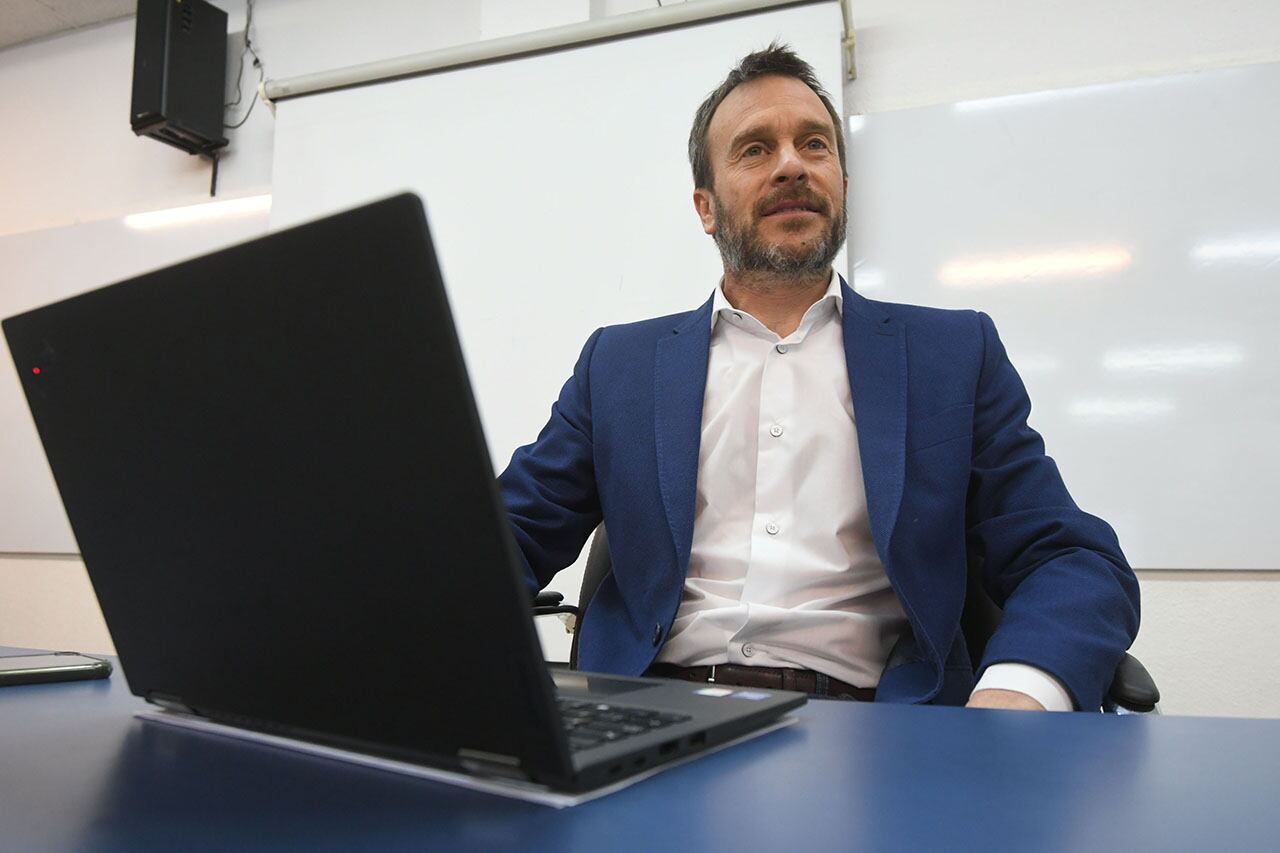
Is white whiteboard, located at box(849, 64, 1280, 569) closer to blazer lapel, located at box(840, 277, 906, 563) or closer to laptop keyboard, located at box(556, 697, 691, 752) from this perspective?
blazer lapel, located at box(840, 277, 906, 563)

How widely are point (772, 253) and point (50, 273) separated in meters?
3.25

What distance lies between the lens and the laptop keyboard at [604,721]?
440 millimetres

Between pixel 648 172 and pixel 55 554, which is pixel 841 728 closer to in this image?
pixel 648 172

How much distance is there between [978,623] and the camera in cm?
115

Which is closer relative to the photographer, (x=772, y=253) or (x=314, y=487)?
(x=314, y=487)

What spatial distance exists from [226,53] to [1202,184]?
3.22 meters

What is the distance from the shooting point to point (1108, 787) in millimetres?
405

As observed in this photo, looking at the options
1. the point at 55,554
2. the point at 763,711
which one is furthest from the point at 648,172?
the point at 55,554

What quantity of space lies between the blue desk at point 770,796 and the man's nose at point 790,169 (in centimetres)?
102

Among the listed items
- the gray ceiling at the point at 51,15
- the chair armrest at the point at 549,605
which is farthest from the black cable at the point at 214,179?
the chair armrest at the point at 549,605

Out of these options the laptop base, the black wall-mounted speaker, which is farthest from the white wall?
the laptop base

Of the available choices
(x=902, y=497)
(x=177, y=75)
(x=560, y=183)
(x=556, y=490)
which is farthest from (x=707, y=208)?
(x=177, y=75)

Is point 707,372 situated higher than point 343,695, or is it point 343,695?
point 707,372

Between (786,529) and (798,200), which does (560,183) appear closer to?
(798,200)
